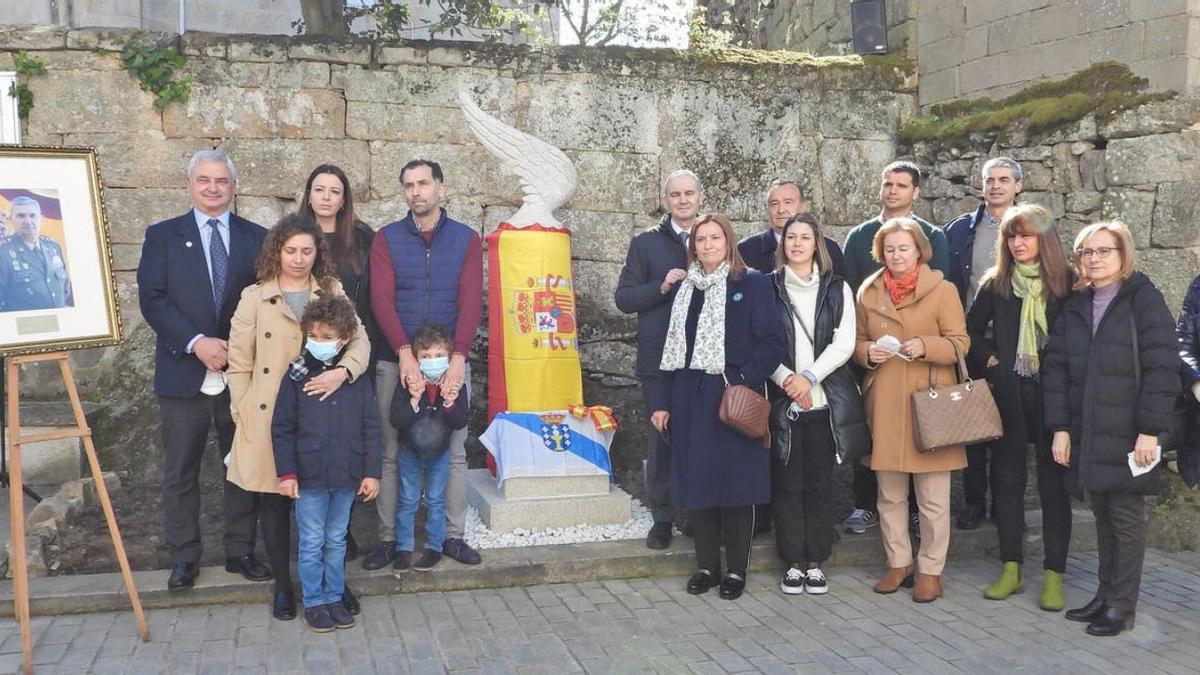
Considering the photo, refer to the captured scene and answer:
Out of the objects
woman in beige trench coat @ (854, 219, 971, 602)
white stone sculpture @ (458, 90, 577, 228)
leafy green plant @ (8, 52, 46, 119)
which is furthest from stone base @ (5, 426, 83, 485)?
woman in beige trench coat @ (854, 219, 971, 602)

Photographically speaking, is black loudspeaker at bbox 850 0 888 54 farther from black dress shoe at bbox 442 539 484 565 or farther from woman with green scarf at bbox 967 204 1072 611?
black dress shoe at bbox 442 539 484 565

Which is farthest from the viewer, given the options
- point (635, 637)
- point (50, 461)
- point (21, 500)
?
point (50, 461)

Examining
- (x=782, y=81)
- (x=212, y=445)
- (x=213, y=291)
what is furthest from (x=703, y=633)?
(x=782, y=81)

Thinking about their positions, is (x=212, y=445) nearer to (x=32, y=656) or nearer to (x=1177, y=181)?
(x=32, y=656)

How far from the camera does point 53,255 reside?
11.7ft

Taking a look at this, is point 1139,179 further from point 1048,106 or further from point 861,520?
point 861,520

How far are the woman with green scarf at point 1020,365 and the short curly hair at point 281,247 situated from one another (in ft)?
9.47

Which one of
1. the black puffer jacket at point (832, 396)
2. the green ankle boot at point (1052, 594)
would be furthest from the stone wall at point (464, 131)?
the green ankle boot at point (1052, 594)

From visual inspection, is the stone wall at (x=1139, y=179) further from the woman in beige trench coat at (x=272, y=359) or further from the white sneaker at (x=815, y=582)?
the woman in beige trench coat at (x=272, y=359)

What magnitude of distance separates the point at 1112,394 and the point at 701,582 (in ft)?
6.07

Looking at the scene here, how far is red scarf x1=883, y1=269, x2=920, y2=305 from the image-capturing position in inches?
167

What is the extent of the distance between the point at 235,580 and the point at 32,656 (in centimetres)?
79

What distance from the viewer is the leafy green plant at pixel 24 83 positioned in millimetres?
5994

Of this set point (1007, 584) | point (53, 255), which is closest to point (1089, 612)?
point (1007, 584)
